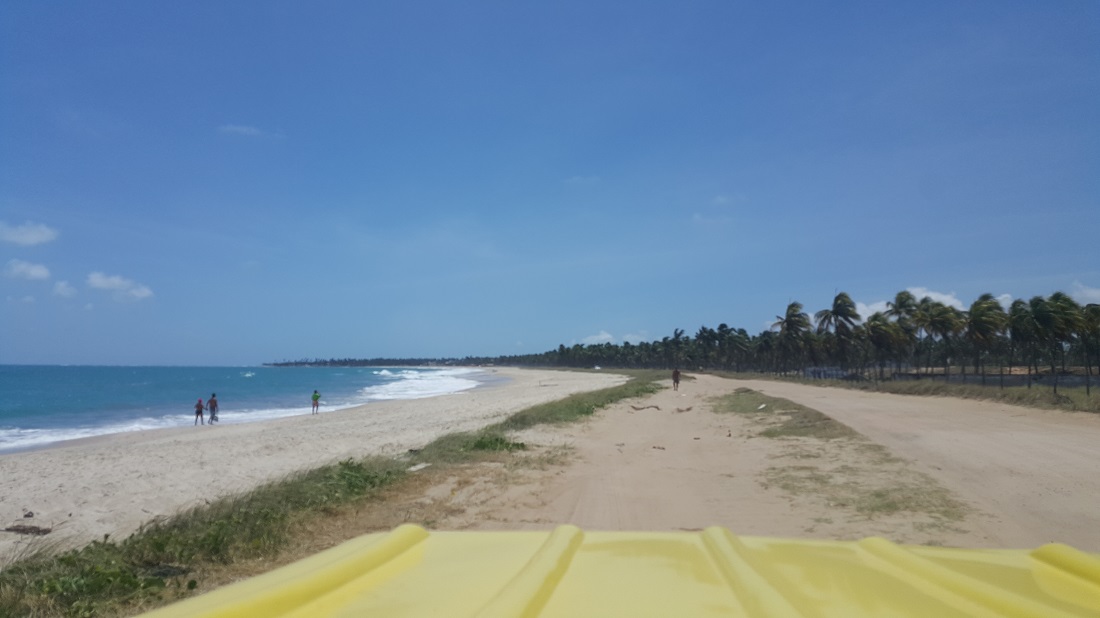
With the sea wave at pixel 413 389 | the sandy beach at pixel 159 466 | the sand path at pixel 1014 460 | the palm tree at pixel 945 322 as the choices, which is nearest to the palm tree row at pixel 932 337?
the palm tree at pixel 945 322

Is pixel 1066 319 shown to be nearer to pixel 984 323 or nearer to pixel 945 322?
pixel 984 323

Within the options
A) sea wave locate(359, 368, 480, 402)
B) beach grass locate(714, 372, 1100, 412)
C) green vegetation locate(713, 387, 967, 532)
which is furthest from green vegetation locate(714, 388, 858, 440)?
sea wave locate(359, 368, 480, 402)

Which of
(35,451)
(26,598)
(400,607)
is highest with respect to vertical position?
(400,607)

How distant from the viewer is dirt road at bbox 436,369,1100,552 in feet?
25.1

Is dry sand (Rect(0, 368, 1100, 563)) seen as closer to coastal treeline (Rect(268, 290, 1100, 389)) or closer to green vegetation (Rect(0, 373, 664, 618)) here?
green vegetation (Rect(0, 373, 664, 618))

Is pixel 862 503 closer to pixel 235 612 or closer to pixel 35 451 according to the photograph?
pixel 235 612

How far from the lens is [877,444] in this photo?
46.6ft

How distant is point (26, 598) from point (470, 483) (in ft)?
19.8

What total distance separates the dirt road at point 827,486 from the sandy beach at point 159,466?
5370mm

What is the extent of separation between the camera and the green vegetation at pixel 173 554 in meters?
4.90

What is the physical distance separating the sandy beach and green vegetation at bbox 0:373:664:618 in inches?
82.4

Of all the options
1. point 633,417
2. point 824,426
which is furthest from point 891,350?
point 824,426

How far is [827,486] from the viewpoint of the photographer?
1006 cm

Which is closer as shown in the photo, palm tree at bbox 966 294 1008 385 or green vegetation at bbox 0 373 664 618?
green vegetation at bbox 0 373 664 618
